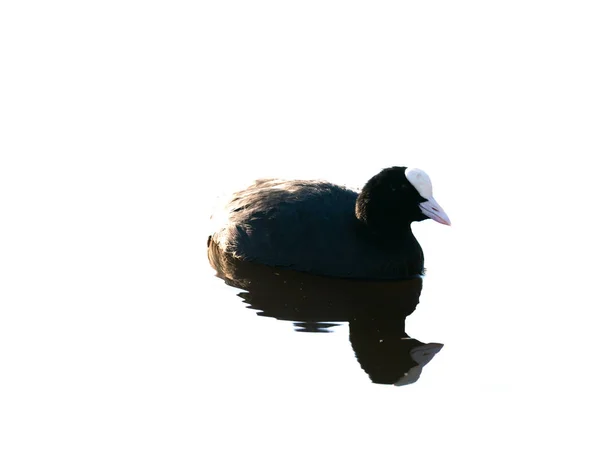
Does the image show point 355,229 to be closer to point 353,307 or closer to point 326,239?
point 326,239

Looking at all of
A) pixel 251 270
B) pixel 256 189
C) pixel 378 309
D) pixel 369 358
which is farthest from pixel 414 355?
pixel 256 189

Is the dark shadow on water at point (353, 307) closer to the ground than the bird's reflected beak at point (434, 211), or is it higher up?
closer to the ground

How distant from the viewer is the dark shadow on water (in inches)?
301

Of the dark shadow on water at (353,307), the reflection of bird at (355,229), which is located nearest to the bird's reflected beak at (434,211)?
the reflection of bird at (355,229)

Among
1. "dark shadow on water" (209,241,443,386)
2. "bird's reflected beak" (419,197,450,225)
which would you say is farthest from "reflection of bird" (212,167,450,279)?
"dark shadow on water" (209,241,443,386)

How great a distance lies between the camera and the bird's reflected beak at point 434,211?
894 cm

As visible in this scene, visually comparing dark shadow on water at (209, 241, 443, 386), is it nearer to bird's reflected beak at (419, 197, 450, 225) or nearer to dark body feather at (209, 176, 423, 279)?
dark body feather at (209, 176, 423, 279)

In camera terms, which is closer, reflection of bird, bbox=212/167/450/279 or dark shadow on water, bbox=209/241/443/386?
dark shadow on water, bbox=209/241/443/386

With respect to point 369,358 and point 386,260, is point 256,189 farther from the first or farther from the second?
point 369,358

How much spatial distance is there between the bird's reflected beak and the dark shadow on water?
0.58 metres

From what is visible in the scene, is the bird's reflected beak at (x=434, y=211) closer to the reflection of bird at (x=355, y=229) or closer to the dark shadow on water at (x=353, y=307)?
the reflection of bird at (x=355, y=229)

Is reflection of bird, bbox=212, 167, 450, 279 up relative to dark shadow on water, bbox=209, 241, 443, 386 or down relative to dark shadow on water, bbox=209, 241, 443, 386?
up

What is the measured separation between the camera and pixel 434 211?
29.4 ft

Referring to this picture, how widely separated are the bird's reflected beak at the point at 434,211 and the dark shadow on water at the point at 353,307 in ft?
1.91
